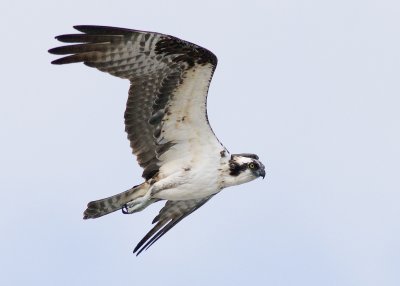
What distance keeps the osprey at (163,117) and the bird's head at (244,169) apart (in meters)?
0.01

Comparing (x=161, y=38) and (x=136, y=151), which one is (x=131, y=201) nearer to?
(x=136, y=151)

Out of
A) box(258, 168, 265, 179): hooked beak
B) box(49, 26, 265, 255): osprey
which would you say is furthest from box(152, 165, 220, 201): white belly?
box(258, 168, 265, 179): hooked beak

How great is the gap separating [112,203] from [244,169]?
1869mm

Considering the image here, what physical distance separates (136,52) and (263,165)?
2.43 m

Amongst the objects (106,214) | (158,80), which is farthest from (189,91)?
(106,214)

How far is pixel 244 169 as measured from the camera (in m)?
25.9

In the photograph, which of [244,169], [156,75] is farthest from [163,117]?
[244,169]

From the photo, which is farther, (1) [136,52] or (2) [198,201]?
(2) [198,201]

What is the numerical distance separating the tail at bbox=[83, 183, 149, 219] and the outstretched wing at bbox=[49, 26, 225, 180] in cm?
72

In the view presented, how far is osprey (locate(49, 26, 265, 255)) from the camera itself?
24.9 metres

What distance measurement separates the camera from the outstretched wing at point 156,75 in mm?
24875

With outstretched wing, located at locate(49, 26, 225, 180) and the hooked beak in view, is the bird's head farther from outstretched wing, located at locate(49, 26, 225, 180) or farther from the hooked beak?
outstretched wing, located at locate(49, 26, 225, 180)

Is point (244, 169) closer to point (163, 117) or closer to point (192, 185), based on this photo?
point (192, 185)

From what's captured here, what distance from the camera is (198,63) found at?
24.8m
